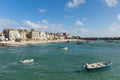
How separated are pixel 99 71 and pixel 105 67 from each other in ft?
11.7

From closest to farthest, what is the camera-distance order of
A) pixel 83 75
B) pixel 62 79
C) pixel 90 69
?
pixel 62 79 → pixel 83 75 → pixel 90 69

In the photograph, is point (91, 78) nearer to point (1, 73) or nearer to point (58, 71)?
point (58, 71)

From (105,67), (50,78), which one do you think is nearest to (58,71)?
(50,78)

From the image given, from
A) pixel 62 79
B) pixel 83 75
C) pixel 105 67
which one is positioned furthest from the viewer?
pixel 105 67

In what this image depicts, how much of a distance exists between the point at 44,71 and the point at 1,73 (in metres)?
10.0

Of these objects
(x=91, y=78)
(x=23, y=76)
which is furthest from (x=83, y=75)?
(x=23, y=76)

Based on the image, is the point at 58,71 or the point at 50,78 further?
the point at 58,71

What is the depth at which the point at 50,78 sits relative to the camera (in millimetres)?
41250

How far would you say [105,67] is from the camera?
50.6 m

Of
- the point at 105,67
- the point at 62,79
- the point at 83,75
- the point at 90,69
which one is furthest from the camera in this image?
the point at 105,67

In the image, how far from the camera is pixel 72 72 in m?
45.9

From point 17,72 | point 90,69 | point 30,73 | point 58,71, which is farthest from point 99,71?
point 17,72

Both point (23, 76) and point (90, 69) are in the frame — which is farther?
point (90, 69)

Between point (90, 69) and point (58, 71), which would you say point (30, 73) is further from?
point (90, 69)
